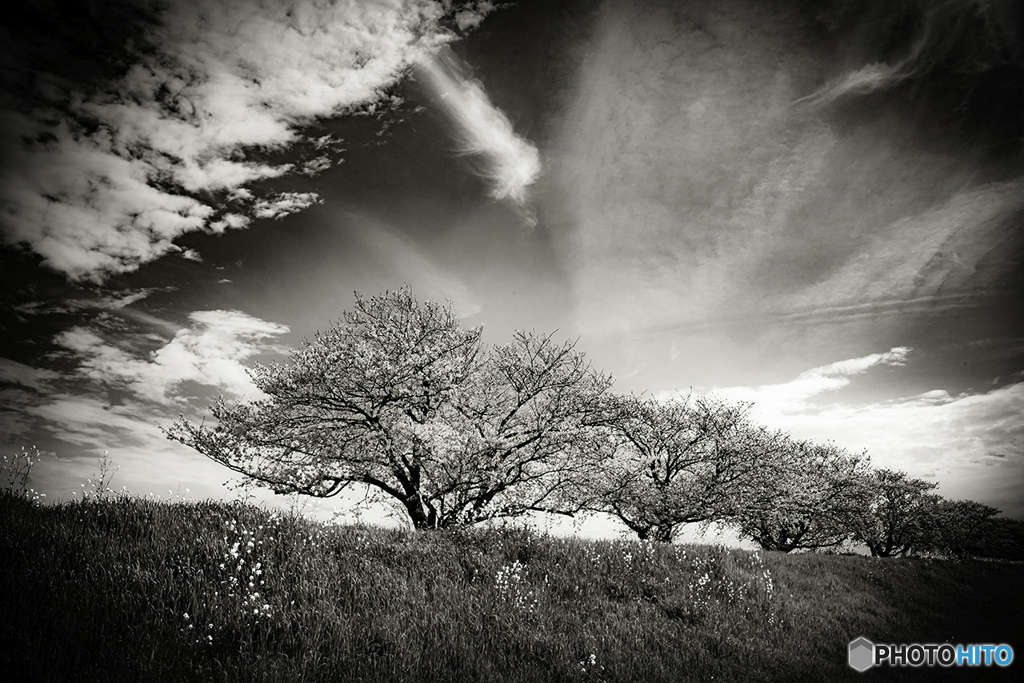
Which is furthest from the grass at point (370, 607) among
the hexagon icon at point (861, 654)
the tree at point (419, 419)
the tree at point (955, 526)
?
the tree at point (955, 526)

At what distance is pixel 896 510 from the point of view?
123 ft

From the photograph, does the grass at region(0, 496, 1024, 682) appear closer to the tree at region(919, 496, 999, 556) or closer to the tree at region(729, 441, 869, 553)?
the tree at region(729, 441, 869, 553)

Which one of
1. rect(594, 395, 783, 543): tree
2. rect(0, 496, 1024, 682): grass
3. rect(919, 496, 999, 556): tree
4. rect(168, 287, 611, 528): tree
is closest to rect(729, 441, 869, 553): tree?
rect(594, 395, 783, 543): tree

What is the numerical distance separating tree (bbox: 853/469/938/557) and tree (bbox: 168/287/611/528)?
33.7 m

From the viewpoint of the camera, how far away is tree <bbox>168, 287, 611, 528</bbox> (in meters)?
14.1

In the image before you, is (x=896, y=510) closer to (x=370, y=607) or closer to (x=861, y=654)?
(x=861, y=654)

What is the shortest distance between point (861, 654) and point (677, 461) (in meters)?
→ 15.6

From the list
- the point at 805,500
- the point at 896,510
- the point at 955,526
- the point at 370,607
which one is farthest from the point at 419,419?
the point at 955,526

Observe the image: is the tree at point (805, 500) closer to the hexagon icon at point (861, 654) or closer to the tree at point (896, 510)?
the tree at point (896, 510)

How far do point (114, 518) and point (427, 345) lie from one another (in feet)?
35.1

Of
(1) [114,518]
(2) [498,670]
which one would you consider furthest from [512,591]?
(1) [114,518]

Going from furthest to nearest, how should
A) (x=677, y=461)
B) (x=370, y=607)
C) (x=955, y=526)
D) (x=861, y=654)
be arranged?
1. (x=955, y=526)
2. (x=677, y=461)
3. (x=861, y=654)
4. (x=370, y=607)

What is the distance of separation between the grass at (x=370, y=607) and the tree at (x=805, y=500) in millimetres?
15640

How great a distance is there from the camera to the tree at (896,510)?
36.4 meters
